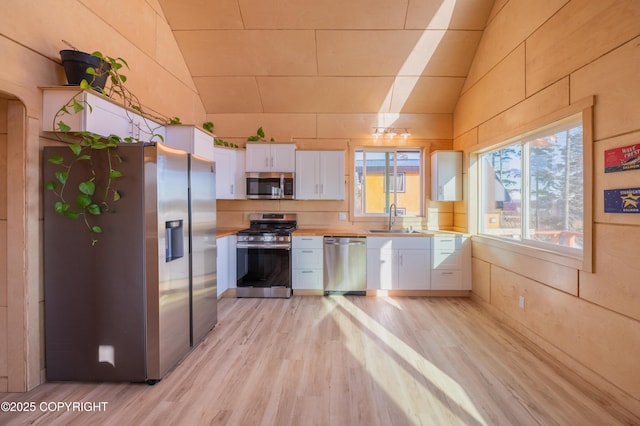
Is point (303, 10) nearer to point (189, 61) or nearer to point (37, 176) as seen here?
point (189, 61)

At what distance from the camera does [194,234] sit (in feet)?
8.68

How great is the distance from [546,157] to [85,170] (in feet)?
12.9

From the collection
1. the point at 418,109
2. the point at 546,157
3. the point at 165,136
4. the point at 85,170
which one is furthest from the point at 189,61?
the point at 546,157

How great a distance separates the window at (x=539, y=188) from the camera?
2.40 m

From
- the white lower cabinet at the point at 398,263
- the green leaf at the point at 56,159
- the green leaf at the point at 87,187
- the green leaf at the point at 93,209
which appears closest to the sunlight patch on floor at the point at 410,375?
the white lower cabinet at the point at 398,263

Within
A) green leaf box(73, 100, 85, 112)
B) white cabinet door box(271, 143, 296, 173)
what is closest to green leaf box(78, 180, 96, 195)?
green leaf box(73, 100, 85, 112)

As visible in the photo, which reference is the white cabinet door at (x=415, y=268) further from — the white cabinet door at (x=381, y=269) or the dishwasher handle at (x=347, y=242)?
the dishwasher handle at (x=347, y=242)

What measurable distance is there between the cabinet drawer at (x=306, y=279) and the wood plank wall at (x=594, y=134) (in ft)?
7.31

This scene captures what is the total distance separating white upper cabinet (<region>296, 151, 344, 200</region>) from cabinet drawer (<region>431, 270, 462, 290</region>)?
1792 millimetres

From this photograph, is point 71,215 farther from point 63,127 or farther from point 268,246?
point 268,246

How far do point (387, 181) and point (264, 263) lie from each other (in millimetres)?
2422

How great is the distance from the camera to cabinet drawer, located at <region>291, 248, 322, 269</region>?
13.8 ft

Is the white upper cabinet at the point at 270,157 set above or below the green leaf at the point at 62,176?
above

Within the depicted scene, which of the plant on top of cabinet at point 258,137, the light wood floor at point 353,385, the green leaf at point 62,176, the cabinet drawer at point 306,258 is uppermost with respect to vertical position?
the plant on top of cabinet at point 258,137
